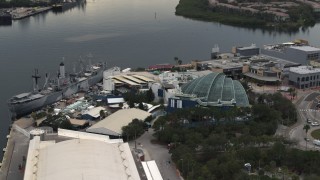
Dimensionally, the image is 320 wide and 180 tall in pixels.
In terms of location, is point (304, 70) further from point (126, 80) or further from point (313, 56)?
point (126, 80)

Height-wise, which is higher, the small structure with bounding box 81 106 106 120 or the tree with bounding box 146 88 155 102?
the tree with bounding box 146 88 155 102

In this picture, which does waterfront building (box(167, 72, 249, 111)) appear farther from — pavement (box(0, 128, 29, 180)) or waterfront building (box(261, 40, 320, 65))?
waterfront building (box(261, 40, 320, 65))

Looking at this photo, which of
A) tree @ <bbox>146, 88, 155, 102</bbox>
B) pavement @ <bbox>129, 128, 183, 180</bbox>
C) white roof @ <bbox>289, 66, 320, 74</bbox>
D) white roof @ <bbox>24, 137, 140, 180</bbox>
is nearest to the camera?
white roof @ <bbox>24, 137, 140, 180</bbox>

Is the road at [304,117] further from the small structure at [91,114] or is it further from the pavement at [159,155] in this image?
the small structure at [91,114]

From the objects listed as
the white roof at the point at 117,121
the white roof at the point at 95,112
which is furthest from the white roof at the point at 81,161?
the white roof at the point at 95,112

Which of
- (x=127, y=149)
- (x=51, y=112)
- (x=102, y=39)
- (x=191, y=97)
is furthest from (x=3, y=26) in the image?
(x=127, y=149)

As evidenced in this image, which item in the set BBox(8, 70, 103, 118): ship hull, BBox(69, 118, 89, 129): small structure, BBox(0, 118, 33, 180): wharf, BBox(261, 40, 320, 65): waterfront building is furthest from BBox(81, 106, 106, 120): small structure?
BBox(261, 40, 320, 65): waterfront building

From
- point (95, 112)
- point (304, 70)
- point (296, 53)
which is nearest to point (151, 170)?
point (95, 112)
